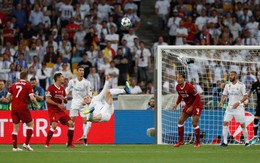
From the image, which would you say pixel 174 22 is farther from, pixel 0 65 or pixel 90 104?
pixel 90 104

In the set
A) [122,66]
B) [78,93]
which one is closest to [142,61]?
[122,66]

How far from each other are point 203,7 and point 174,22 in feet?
5.16

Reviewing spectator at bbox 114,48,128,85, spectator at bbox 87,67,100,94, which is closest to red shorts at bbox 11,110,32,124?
spectator at bbox 87,67,100,94

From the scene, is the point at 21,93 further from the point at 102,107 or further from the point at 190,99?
the point at 190,99

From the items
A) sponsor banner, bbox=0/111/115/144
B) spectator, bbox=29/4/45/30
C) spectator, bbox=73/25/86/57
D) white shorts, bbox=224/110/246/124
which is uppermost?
spectator, bbox=29/4/45/30

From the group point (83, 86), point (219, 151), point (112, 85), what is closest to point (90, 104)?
point (83, 86)

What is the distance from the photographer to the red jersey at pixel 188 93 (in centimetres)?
2364

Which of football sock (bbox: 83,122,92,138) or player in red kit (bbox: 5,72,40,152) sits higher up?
player in red kit (bbox: 5,72,40,152)

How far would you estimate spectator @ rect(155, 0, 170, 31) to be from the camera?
3419 cm

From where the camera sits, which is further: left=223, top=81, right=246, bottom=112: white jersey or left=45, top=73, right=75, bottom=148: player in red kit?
left=223, top=81, right=246, bottom=112: white jersey

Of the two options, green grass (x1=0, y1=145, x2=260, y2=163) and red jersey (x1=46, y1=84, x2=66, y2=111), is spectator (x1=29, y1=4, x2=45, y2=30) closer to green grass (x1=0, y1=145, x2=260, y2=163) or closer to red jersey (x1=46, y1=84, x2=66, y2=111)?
red jersey (x1=46, y1=84, x2=66, y2=111)

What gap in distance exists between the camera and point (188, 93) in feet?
77.9

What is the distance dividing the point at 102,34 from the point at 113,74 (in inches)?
107

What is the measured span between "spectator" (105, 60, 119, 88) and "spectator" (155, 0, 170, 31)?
4.11 meters
